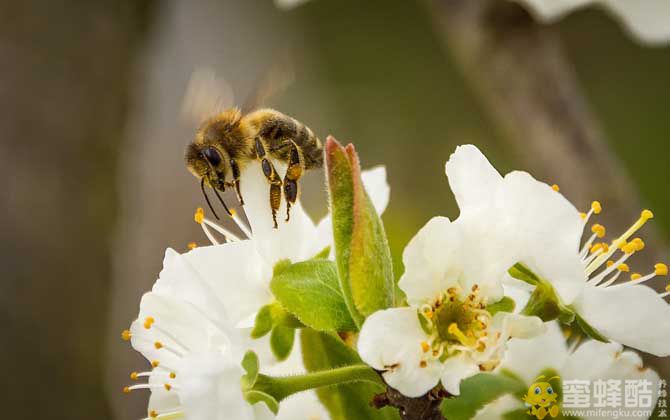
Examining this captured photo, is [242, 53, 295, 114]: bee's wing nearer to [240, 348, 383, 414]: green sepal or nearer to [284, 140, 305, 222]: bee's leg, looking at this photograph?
[284, 140, 305, 222]: bee's leg

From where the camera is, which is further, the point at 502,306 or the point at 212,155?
the point at 212,155

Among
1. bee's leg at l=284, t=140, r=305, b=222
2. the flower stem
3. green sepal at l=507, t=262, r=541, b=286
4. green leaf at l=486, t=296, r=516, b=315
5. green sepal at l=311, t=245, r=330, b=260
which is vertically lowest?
the flower stem

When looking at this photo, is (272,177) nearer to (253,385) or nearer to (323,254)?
(323,254)

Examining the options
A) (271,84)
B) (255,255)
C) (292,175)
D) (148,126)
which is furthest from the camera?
(148,126)

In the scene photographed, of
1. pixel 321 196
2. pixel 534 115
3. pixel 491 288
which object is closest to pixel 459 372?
pixel 491 288

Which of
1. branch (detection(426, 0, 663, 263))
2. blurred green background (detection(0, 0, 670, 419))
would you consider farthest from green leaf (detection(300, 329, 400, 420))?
blurred green background (detection(0, 0, 670, 419))

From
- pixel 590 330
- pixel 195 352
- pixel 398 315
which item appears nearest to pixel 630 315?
pixel 590 330

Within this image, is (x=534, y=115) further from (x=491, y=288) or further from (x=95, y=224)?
(x=95, y=224)

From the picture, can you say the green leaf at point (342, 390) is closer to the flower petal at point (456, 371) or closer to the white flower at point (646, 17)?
the flower petal at point (456, 371)
